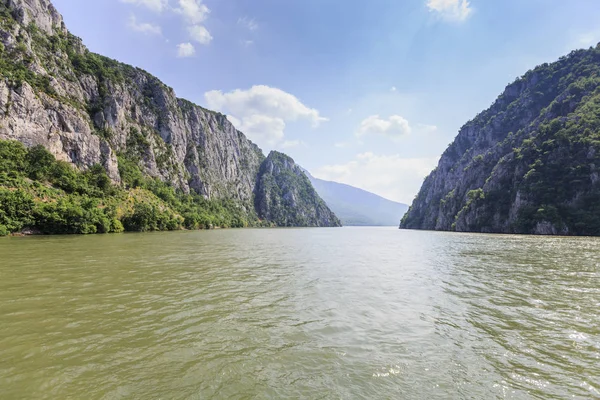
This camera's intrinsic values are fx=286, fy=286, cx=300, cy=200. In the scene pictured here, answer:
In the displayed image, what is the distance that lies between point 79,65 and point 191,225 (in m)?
84.1

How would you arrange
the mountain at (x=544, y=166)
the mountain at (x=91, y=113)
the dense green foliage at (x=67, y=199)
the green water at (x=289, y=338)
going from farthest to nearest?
the mountain at (x=544, y=166) < the mountain at (x=91, y=113) < the dense green foliage at (x=67, y=199) < the green water at (x=289, y=338)

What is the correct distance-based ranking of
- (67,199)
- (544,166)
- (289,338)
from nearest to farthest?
(289,338) → (67,199) → (544,166)

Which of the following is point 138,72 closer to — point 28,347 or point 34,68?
point 34,68

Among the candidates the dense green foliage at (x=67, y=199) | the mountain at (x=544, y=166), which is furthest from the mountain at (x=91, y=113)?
the mountain at (x=544, y=166)

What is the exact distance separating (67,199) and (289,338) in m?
76.0

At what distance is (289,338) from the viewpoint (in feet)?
31.9

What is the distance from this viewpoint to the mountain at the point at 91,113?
8081 cm

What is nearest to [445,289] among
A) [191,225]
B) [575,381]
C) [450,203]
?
[575,381]

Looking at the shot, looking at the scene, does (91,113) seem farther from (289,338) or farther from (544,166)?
(544,166)

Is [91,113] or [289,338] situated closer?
[289,338]

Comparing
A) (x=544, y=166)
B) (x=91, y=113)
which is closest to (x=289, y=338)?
(x=544, y=166)

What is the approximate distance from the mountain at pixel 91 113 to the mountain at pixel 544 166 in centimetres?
13582

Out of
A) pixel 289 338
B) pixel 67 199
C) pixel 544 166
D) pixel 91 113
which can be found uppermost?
pixel 91 113

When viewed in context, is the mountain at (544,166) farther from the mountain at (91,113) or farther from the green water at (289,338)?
the mountain at (91,113)
